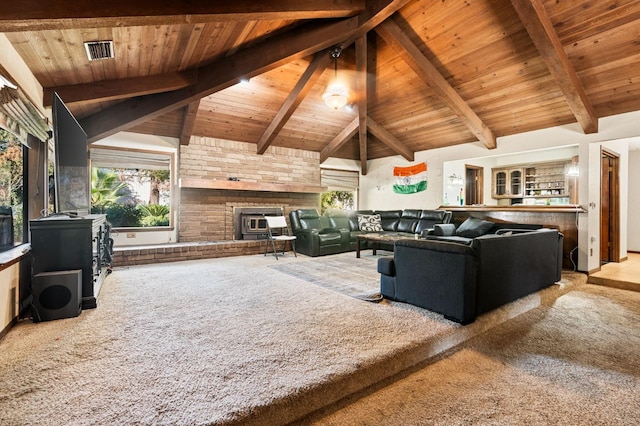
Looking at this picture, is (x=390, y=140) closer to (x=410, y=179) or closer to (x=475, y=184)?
(x=410, y=179)

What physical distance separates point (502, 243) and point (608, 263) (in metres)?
4.02

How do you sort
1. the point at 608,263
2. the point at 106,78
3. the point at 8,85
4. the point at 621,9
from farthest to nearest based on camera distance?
the point at 608,263 → the point at 106,78 → the point at 621,9 → the point at 8,85

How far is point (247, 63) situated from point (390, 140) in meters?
3.96

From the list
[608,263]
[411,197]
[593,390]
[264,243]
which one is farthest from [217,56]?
[608,263]

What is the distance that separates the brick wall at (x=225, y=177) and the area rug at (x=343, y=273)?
1.96 m

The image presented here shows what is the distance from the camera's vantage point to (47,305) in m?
2.67

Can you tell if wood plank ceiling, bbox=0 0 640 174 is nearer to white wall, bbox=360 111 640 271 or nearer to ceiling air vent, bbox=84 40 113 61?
ceiling air vent, bbox=84 40 113 61

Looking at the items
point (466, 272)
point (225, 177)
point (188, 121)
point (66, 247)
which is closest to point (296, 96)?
point (188, 121)

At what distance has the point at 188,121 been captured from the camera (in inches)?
213

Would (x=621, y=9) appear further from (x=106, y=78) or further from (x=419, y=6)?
(x=106, y=78)

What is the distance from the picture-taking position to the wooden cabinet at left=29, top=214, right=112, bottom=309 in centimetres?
280

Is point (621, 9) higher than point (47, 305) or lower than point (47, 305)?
higher

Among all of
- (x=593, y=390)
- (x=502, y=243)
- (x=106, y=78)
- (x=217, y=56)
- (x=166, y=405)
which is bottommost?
(x=593, y=390)

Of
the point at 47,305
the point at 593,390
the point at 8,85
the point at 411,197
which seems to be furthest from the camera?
the point at 411,197
